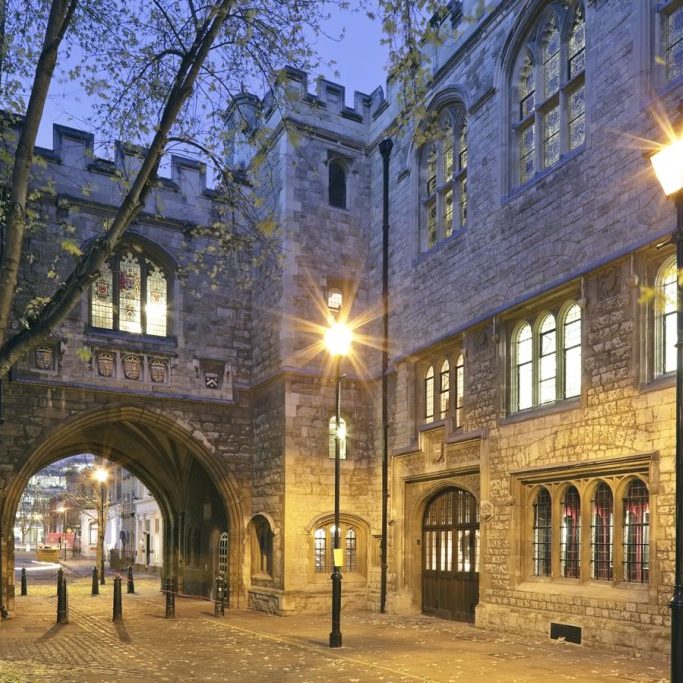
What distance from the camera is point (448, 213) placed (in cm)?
1666

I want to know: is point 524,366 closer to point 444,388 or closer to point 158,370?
point 444,388

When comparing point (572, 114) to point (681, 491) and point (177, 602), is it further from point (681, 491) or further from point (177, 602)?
point (177, 602)

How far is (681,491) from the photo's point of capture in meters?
5.82

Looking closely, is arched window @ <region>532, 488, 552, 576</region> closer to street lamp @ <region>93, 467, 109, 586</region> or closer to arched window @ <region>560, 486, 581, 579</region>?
arched window @ <region>560, 486, 581, 579</region>

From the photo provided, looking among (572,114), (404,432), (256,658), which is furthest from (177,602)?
(572,114)

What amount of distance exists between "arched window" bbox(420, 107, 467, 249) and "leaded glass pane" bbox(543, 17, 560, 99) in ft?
7.69

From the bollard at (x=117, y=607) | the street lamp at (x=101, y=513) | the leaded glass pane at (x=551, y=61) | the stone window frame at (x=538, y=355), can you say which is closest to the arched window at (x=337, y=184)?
the leaded glass pane at (x=551, y=61)

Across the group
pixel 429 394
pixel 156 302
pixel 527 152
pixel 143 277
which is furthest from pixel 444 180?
pixel 143 277

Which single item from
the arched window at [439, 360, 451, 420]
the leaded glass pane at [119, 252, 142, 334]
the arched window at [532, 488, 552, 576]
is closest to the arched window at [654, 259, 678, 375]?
the arched window at [532, 488, 552, 576]

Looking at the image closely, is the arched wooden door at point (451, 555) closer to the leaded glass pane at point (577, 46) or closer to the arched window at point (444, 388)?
the arched window at point (444, 388)

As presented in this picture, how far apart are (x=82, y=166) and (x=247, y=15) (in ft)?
38.6

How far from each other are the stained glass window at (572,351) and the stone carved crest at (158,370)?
395 inches

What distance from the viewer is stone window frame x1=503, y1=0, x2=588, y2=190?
13.2 m

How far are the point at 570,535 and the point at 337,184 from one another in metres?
10.7
